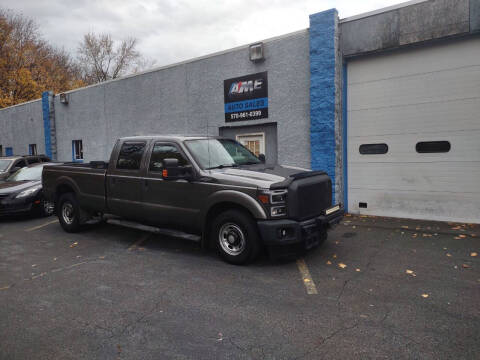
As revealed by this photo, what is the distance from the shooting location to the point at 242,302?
12.7ft

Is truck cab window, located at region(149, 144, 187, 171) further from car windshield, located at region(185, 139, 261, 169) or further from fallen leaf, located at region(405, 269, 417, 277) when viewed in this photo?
fallen leaf, located at region(405, 269, 417, 277)

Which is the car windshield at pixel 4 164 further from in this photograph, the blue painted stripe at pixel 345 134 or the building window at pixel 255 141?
the blue painted stripe at pixel 345 134

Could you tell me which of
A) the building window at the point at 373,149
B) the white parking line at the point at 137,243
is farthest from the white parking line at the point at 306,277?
the building window at the point at 373,149

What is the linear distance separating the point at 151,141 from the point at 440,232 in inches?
228

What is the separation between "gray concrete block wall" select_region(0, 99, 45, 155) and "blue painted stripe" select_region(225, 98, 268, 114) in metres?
12.9

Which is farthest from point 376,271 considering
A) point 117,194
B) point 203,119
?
point 203,119

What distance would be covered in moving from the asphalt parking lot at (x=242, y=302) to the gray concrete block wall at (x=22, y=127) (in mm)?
14841

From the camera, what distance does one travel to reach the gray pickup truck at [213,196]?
4.73 m

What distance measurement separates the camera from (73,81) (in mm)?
34500

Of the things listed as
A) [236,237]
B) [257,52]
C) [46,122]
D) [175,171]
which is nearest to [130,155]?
[175,171]

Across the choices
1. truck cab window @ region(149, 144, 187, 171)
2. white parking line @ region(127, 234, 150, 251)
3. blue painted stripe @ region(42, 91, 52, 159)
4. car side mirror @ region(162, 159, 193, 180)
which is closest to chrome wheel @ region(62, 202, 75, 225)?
white parking line @ region(127, 234, 150, 251)

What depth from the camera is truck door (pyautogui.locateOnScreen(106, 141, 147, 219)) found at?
19.9 feet

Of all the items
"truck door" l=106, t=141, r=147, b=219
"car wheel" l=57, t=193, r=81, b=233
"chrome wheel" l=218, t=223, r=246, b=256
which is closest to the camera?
"chrome wheel" l=218, t=223, r=246, b=256

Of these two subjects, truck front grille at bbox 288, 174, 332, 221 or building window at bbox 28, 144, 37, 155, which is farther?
building window at bbox 28, 144, 37, 155
